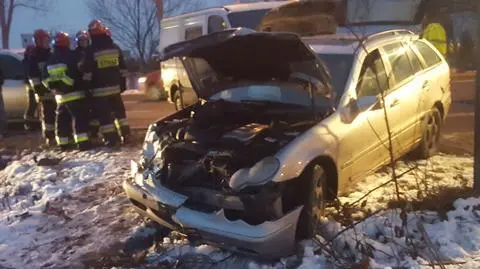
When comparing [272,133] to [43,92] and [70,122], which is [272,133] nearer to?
[70,122]

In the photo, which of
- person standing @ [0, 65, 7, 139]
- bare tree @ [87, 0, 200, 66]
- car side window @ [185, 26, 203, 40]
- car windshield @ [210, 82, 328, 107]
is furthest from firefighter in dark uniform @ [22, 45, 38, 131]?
bare tree @ [87, 0, 200, 66]

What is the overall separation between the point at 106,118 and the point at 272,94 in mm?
3626

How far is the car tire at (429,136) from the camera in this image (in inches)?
281

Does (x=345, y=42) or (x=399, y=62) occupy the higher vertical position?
(x=345, y=42)

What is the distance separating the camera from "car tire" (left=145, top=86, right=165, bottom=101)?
16.5 metres

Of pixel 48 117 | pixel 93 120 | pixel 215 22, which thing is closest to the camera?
pixel 93 120

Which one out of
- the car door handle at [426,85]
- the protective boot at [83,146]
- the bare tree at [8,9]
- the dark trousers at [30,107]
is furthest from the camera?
the bare tree at [8,9]

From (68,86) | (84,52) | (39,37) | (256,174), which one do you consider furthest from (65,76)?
(256,174)

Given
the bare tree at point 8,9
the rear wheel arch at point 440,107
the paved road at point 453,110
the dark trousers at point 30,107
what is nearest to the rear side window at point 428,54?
the rear wheel arch at point 440,107

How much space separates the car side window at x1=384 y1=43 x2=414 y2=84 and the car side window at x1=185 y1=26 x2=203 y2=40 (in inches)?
257

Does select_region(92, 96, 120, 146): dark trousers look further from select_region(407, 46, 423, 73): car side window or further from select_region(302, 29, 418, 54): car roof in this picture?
select_region(407, 46, 423, 73): car side window

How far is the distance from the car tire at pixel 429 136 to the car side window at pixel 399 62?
61cm

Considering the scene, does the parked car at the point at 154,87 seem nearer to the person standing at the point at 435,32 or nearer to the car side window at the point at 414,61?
the person standing at the point at 435,32

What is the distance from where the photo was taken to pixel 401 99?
6.41 metres
